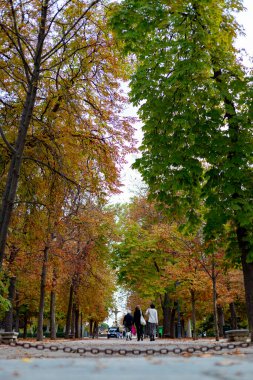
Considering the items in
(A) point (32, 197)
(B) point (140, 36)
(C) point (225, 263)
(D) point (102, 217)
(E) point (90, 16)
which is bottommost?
(C) point (225, 263)

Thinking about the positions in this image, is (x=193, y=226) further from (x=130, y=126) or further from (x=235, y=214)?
(x=130, y=126)

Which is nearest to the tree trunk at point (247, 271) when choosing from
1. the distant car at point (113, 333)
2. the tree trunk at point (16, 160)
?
the tree trunk at point (16, 160)

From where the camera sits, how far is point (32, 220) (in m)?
12.6

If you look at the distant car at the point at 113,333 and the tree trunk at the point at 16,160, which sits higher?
the tree trunk at the point at 16,160

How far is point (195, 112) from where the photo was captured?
12383mm

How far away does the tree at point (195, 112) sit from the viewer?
1126cm

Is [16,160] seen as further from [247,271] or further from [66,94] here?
[247,271]

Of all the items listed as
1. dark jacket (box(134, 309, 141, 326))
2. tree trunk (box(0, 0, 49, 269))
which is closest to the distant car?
dark jacket (box(134, 309, 141, 326))

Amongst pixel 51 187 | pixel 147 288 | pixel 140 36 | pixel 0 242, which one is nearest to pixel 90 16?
pixel 140 36

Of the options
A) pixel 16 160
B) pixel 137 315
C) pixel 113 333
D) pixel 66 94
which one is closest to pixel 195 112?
pixel 66 94

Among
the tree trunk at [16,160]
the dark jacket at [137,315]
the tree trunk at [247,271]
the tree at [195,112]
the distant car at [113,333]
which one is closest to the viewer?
the tree trunk at [16,160]

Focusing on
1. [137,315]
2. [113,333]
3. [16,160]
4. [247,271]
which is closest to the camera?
[16,160]

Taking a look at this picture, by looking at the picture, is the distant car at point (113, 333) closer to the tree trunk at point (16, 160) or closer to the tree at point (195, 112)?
the tree at point (195, 112)

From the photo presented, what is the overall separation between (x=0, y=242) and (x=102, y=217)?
15417 mm
